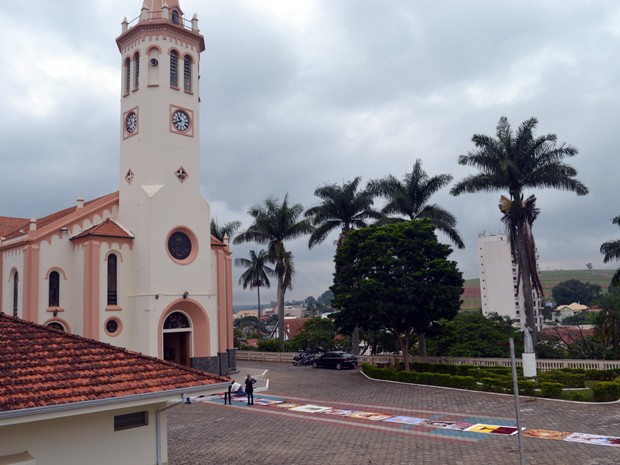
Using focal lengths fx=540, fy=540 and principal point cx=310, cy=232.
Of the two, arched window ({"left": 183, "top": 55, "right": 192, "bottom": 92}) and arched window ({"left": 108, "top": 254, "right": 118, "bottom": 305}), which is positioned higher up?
arched window ({"left": 183, "top": 55, "right": 192, "bottom": 92})

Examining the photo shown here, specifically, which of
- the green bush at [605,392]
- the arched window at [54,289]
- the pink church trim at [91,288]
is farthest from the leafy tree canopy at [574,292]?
the arched window at [54,289]

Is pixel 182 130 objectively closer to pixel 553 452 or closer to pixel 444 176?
pixel 444 176

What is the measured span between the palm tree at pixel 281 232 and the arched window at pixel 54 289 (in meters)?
17.9

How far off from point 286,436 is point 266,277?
37.4 m

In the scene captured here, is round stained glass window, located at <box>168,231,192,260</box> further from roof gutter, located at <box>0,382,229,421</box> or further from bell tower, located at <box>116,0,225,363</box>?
roof gutter, located at <box>0,382,229,421</box>

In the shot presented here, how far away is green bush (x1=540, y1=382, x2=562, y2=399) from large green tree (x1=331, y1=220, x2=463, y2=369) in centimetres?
800

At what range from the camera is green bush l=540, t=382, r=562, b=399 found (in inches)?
894

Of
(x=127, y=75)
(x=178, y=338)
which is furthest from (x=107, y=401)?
(x=127, y=75)

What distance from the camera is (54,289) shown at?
1160 inches

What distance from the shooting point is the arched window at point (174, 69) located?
3253cm

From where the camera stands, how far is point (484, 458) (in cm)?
1449

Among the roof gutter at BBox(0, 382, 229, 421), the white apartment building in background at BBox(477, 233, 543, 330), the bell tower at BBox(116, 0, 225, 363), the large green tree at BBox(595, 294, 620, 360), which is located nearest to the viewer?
the roof gutter at BBox(0, 382, 229, 421)

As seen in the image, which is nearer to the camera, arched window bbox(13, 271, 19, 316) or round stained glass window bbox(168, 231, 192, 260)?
arched window bbox(13, 271, 19, 316)

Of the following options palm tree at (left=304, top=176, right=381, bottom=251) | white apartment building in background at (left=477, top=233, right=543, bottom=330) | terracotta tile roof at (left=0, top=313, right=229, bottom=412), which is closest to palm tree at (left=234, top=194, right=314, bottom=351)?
palm tree at (left=304, top=176, right=381, bottom=251)
